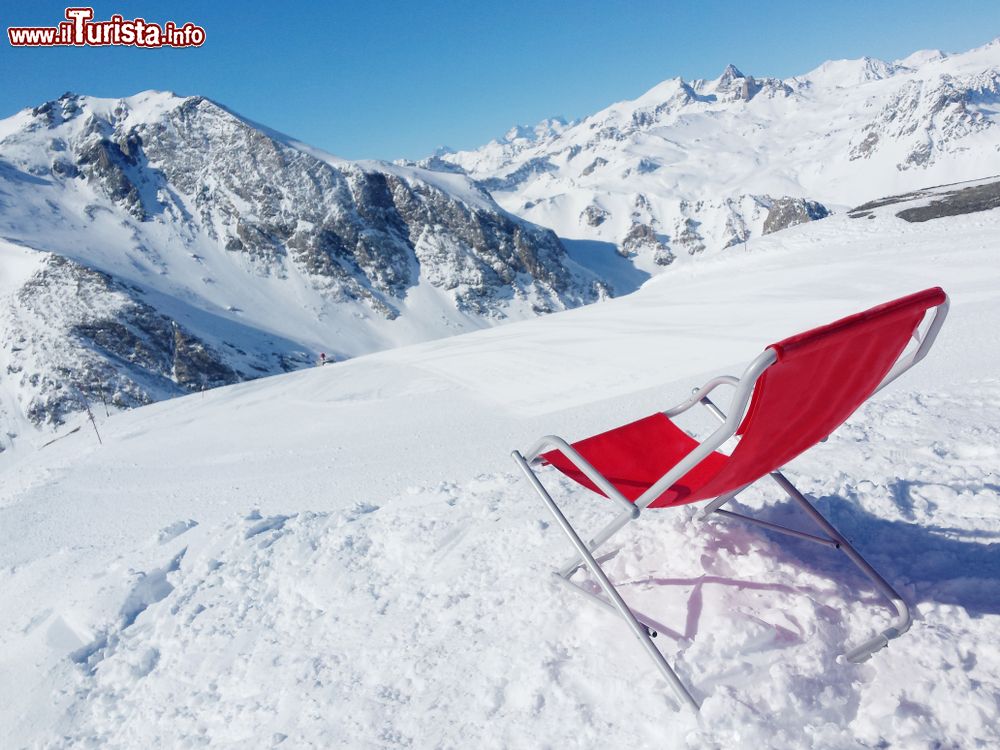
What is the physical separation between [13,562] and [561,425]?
533cm

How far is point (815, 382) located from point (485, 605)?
1.86m

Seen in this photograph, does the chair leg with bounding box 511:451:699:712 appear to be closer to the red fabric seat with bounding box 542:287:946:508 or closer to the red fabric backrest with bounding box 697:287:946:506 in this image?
the red fabric seat with bounding box 542:287:946:508

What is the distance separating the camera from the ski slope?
2.12 m

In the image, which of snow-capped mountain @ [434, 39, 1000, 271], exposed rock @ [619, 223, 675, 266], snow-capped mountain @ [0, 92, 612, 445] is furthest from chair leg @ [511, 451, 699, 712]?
exposed rock @ [619, 223, 675, 266]

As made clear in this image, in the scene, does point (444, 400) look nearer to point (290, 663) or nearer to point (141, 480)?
point (141, 480)

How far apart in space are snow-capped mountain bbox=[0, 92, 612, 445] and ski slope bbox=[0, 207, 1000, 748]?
77.2 meters

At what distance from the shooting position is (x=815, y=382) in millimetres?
2143

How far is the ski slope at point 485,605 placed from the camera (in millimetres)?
2121

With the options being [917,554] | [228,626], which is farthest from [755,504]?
[228,626]

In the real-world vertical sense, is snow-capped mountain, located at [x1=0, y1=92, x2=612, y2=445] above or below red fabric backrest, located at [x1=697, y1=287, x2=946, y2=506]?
above

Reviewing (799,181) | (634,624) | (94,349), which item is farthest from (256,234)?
(799,181)

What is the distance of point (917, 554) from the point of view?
2838 mm

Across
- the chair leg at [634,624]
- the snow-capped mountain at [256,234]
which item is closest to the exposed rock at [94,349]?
the snow-capped mountain at [256,234]

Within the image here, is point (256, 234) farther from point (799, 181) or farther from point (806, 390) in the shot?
point (799, 181)
